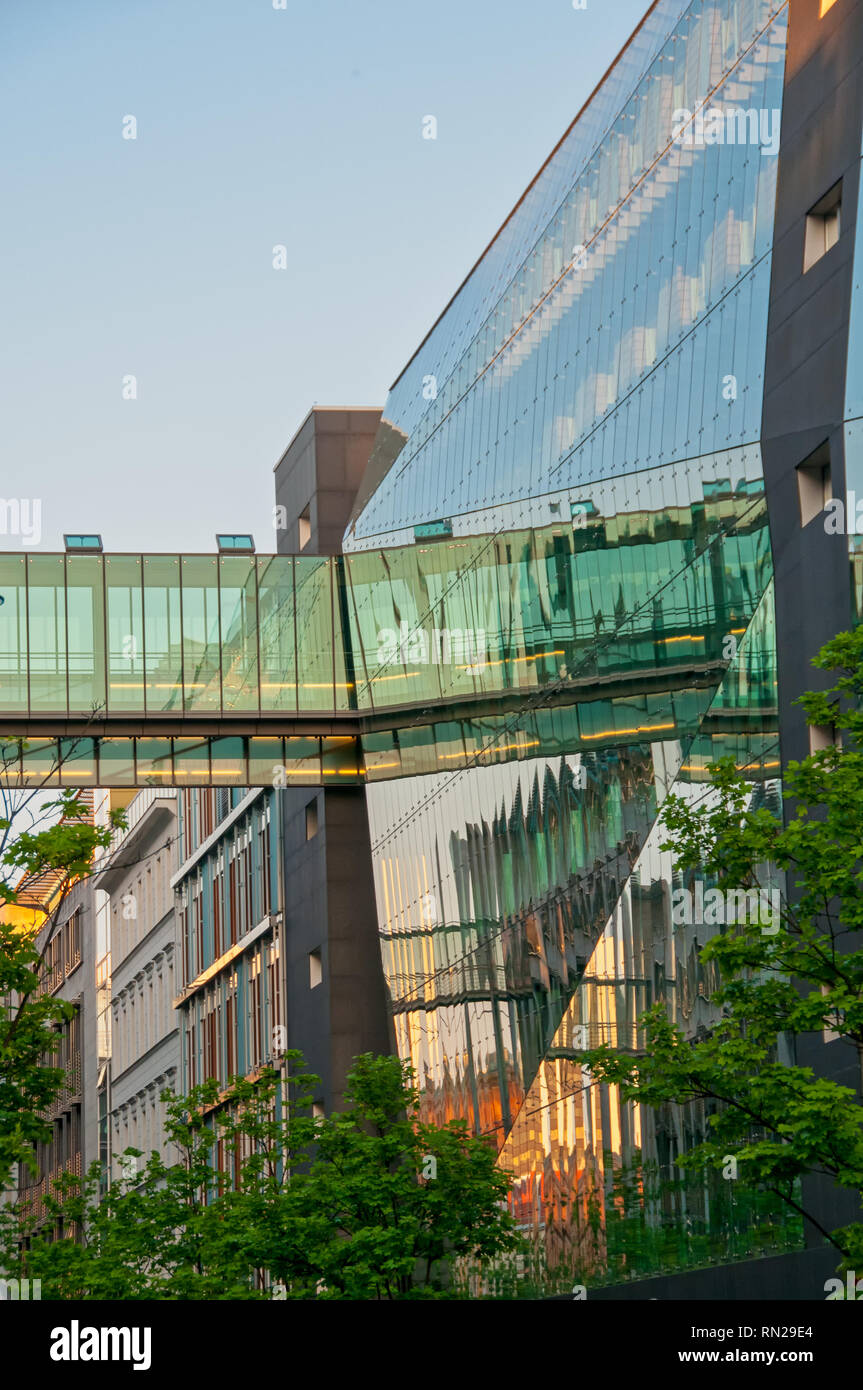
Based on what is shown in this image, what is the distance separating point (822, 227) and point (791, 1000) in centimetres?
1104

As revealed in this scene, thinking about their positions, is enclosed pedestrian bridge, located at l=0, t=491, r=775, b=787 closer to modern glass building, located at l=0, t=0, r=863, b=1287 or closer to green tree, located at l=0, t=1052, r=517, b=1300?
modern glass building, located at l=0, t=0, r=863, b=1287

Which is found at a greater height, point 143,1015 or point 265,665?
point 265,665

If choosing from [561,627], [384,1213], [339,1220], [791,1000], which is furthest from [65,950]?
[791,1000]

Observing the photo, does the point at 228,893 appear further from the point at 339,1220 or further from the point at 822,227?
the point at 822,227

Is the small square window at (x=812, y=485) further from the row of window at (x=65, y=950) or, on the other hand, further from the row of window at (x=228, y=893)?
the row of window at (x=65, y=950)

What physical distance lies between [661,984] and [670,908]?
106 centimetres

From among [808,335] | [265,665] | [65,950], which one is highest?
[65,950]

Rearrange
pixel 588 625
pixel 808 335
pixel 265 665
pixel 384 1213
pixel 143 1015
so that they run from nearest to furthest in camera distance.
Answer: pixel 808 335 → pixel 384 1213 → pixel 588 625 → pixel 265 665 → pixel 143 1015

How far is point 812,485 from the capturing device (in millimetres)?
27453

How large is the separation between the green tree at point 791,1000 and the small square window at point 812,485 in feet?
19.5

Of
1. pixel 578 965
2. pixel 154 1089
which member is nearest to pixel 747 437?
pixel 578 965

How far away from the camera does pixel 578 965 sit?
3525 cm

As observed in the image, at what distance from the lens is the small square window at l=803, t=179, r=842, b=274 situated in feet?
89.1
